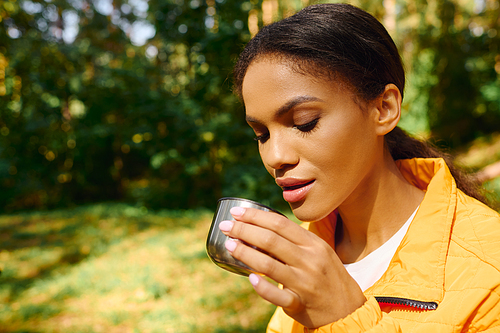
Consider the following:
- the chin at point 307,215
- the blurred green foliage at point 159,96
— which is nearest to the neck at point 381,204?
the chin at point 307,215

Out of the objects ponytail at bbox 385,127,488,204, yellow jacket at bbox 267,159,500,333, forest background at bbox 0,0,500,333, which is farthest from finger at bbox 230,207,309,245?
forest background at bbox 0,0,500,333

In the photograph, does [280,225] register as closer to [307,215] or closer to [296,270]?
[296,270]

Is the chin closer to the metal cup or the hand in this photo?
the metal cup

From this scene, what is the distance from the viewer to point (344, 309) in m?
0.98

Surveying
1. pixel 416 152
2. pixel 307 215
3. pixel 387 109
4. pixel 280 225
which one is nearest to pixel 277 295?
pixel 280 225

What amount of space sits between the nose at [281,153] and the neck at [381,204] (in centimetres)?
39

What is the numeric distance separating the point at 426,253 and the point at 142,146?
339 inches

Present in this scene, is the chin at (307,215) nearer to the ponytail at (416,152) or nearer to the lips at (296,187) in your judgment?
the lips at (296,187)

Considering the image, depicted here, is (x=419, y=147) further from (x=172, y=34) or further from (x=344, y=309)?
(x=172, y=34)

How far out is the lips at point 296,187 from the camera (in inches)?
50.1

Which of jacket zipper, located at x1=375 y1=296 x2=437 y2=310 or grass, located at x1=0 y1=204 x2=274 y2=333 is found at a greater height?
jacket zipper, located at x1=375 y1=296 x2=437 y2=310

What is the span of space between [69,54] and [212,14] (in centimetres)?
567

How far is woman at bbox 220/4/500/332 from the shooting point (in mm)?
975

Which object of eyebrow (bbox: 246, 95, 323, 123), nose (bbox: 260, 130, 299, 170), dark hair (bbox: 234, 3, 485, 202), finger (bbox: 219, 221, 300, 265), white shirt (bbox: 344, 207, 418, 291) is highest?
dark hair (bbox: 234, 3, 485, 202)
